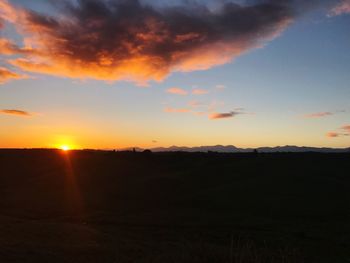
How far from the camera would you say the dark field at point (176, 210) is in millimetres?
19375

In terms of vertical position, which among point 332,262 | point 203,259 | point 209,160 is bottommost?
point 332,262

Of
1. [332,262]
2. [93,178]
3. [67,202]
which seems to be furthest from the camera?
[93,178]

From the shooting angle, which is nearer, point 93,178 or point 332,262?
point 332,262

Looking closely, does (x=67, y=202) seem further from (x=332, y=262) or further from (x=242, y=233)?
(x=332, y=262)

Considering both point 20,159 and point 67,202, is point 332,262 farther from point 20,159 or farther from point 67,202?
point 20,159

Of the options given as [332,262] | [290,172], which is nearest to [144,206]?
[290,172]

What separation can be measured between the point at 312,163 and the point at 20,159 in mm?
48596

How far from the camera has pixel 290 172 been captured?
55906 mm

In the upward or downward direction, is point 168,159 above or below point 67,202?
above

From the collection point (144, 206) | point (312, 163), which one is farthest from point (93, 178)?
point (312, 163)

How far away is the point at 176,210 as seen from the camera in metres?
41.5

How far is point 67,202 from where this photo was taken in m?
47.5

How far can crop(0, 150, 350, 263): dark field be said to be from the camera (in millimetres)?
19375

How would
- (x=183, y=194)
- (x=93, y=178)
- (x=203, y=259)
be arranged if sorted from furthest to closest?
1. (x=93, y=178)
2. (x=183, y=194)
3. (x=203, y=259)
